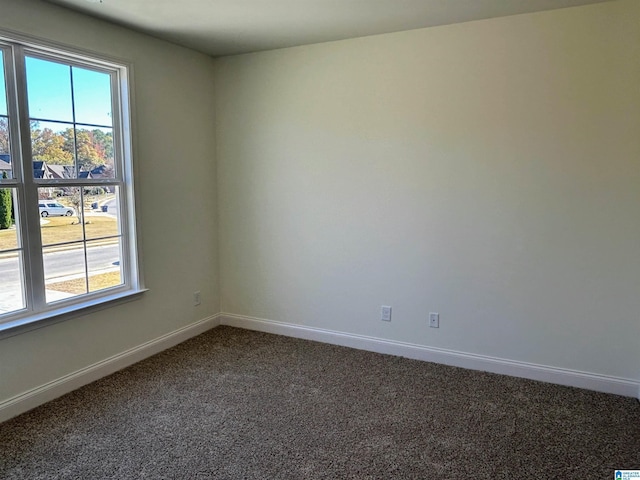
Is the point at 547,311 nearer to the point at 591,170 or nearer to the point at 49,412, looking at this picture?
the point at 591,170

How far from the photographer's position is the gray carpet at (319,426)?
2.21 m

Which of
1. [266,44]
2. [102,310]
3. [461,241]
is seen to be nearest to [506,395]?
[461,241]

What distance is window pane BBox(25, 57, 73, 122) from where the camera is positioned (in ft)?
8.98

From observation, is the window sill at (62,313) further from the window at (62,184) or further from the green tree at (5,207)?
the green tree at (5,207)

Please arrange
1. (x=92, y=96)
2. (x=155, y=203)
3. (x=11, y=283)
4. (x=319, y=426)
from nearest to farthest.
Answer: (x=319, y=426) → (x=11, y=283) → (x=92, y=96) → (x=155, y=203)

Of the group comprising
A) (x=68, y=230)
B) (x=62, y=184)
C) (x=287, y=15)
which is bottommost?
(x=68, y=230)

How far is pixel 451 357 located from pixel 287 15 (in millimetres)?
2795

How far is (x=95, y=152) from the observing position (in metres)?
3.18

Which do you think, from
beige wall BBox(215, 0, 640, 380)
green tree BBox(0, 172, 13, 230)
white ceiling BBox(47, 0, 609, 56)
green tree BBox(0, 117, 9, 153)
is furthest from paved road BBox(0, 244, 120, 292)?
white ceiling BBox(47, 0, 609, 56)

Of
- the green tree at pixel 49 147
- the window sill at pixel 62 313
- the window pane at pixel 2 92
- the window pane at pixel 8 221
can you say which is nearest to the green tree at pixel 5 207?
the window pane at pixel 8 221

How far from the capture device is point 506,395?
2.95 metres

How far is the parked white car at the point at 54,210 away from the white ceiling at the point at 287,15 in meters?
1.27

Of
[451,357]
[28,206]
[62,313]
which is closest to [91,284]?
[62,313]

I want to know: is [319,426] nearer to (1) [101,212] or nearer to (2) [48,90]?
(1) [101,212]
